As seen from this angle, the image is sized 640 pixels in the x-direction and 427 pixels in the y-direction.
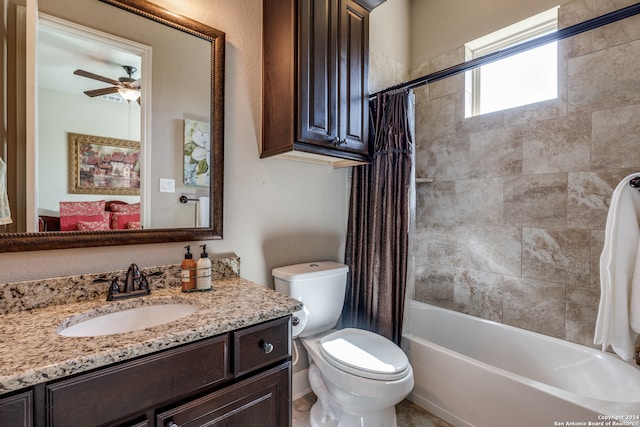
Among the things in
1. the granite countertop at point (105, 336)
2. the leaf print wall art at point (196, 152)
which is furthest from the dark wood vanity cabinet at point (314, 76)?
the granite countertop at point (105, 336)

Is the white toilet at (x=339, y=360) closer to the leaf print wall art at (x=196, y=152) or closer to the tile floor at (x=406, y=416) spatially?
the tile floor at (x=406, y=416)

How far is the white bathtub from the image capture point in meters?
1.27

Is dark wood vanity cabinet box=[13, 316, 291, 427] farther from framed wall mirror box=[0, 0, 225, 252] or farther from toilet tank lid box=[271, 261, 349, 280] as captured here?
framed wall mirror box=[0, 0, 225, 252]

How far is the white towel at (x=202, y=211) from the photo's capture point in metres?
1.44

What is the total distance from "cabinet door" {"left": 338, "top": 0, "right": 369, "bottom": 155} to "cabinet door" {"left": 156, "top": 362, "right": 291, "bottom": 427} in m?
1.18

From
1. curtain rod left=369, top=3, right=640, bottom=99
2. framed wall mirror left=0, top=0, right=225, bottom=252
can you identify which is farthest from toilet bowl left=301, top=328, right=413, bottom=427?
curtain rod left=369, top=3, right=640, bottom=99

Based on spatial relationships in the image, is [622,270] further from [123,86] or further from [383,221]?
[123,86]

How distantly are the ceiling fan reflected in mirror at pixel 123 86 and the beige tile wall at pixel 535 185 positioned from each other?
206 centimetres

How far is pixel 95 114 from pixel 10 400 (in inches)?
38.5

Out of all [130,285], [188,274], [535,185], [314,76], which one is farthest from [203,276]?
[535,185]

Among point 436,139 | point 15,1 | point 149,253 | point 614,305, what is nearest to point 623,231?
point 614,305

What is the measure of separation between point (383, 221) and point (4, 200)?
1.71 meters

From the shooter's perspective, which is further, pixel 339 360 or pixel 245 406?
pixel 339 360

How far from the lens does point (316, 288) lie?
5.58 ft
